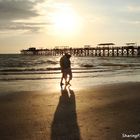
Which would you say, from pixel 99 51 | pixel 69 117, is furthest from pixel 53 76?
pixel 99 51

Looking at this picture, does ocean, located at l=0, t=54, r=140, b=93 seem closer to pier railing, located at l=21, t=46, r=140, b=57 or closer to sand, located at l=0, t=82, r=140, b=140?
sand, located at l=0, t=82, r=140, b=140

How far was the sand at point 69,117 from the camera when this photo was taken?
8.27m

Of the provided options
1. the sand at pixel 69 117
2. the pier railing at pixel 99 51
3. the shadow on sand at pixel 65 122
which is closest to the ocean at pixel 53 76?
the sand at pixel 69 117

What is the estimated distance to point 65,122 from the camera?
951 centimetres

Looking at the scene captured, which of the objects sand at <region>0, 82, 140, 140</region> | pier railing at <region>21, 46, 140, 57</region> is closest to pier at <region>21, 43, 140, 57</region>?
pier railing at <region>21, 46, 140, 57</region>

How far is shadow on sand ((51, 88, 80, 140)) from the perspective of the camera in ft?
26.8

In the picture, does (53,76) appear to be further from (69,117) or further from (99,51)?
(99,51)

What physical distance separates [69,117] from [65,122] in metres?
0.58

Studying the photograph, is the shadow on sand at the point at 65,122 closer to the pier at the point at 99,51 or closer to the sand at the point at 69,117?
the sand at the point at 69,117

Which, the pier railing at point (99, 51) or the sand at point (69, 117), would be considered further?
the pier railing at point (99, 51)

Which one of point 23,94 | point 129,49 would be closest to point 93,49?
point 129,49

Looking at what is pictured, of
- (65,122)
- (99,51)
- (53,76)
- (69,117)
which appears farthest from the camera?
(99,51)

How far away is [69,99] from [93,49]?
113 meters

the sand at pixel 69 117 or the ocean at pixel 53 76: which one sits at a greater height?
the sand at pixel 69 117
